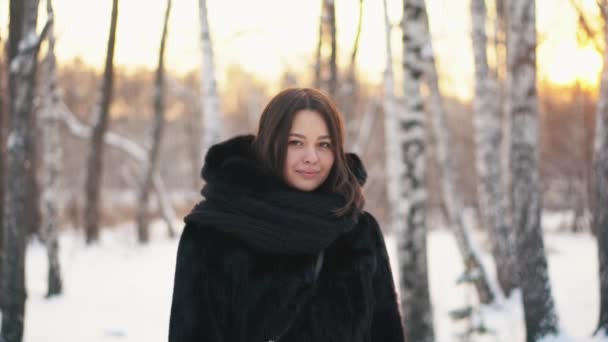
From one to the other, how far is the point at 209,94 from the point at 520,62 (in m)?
4.24

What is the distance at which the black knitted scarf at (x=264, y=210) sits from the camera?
2191 mm

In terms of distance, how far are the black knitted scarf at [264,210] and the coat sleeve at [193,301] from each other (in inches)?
5.2

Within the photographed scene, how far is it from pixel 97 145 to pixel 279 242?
12.0m

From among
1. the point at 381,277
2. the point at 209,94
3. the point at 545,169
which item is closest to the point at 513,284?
the point at 209,94

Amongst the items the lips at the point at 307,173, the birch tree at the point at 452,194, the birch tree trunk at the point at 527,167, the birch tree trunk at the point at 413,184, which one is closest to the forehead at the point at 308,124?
the lips at the point at 307,173

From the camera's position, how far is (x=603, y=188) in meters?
5.48

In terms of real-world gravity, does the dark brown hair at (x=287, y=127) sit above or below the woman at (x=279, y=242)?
above

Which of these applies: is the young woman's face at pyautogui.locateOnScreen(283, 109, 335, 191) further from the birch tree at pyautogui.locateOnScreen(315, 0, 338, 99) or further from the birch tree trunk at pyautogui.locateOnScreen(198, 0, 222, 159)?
the birch tree at pyautogui.locateOnScreen(315, 0, 338, 99)

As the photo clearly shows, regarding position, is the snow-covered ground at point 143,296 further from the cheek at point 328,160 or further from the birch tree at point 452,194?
the cheek at point 328,160

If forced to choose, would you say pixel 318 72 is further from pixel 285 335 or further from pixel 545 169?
pixel 545 169

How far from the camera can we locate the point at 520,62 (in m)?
5.71

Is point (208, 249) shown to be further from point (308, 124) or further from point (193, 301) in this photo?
point (308, 124)

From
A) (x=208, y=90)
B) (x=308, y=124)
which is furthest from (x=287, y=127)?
(x=208, y=90)

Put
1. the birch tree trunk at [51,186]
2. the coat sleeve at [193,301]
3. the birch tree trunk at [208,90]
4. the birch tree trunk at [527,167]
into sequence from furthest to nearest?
the birch tree trunk at [51,186]
the birch tree trunk at [208,90]
the birch tree trunk at [527,167]
the coat sleeve at [193,301]
